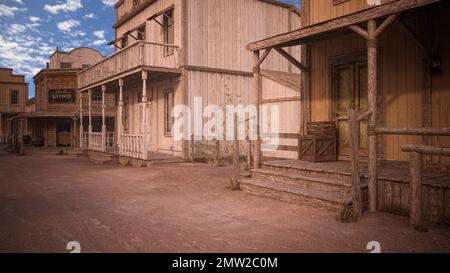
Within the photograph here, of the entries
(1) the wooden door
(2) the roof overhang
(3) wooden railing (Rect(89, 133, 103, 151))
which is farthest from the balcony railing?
(1) the wooden door

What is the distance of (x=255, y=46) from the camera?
340 inches

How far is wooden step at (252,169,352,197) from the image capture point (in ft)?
20.8

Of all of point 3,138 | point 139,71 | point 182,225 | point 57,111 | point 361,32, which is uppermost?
point 139,71

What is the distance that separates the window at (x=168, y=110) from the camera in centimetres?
1540

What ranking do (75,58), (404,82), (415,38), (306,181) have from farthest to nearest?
(75,58) → (404,82) → (306,181) → (415,38)

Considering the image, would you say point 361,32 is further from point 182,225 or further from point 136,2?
point 136,2

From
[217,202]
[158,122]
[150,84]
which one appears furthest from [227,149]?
[217,202]

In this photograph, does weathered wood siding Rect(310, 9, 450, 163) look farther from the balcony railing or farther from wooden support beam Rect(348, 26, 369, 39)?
the balcony railing

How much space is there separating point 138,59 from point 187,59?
205cm

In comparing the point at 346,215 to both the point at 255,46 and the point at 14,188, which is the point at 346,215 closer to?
the point at 255,46

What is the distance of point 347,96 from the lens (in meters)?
8.90

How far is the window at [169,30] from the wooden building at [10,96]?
3315 cm

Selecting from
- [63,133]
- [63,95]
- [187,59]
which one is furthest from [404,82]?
[63,133]
